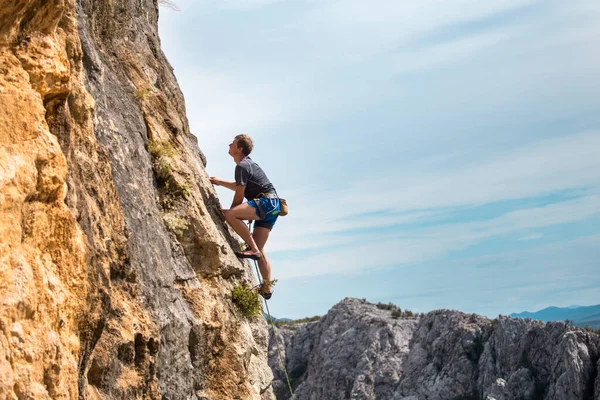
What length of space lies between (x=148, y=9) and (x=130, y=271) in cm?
736

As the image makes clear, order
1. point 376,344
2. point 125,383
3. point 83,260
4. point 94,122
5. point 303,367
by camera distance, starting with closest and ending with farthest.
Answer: point 83,260 → point 125,383 → point 94,122 → point 376,344 → point 303,367

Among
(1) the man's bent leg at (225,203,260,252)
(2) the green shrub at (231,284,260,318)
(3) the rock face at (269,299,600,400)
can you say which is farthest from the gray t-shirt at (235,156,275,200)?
(3) the rock face at (269,299,600,400)

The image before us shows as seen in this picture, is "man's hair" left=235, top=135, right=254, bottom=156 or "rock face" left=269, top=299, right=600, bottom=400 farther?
"rock face" left=269, top=299, right=600, bottom=400

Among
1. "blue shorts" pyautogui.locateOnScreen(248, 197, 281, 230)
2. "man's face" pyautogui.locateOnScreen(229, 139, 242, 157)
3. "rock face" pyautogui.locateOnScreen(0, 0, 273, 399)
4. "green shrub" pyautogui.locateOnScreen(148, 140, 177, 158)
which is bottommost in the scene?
"rock face" pyautogui.locateOnScreen(0, 0, 273, 399)

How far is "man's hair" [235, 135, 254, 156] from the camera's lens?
42.5 ft

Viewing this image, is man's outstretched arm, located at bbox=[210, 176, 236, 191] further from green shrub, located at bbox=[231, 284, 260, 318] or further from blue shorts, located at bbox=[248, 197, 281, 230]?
green shrub, located at bbox=[231, 284, 260, 318]

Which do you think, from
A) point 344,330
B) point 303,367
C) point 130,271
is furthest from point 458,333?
point 130,271

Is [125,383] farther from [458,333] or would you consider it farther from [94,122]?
[458,333]

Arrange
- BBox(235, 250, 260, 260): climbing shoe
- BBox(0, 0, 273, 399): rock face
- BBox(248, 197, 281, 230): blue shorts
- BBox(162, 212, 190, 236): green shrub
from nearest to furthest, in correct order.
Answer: BBox(0, 0, 273, 399): rock face → BBox(162, 212, 190, 236): green shrub → BBox(235, 250, 260, 260): climbing shoe → BBox(248, 197, 281, 230): blue shorts

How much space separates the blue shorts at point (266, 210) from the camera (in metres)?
12.9

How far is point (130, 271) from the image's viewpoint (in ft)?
27.3

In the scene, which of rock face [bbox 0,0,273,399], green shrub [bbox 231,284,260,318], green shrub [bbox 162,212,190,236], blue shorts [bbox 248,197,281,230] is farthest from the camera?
blue shorts [bbox 248,197,281,230]

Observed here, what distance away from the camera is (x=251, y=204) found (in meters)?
12.8

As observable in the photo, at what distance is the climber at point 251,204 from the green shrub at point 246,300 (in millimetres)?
641
